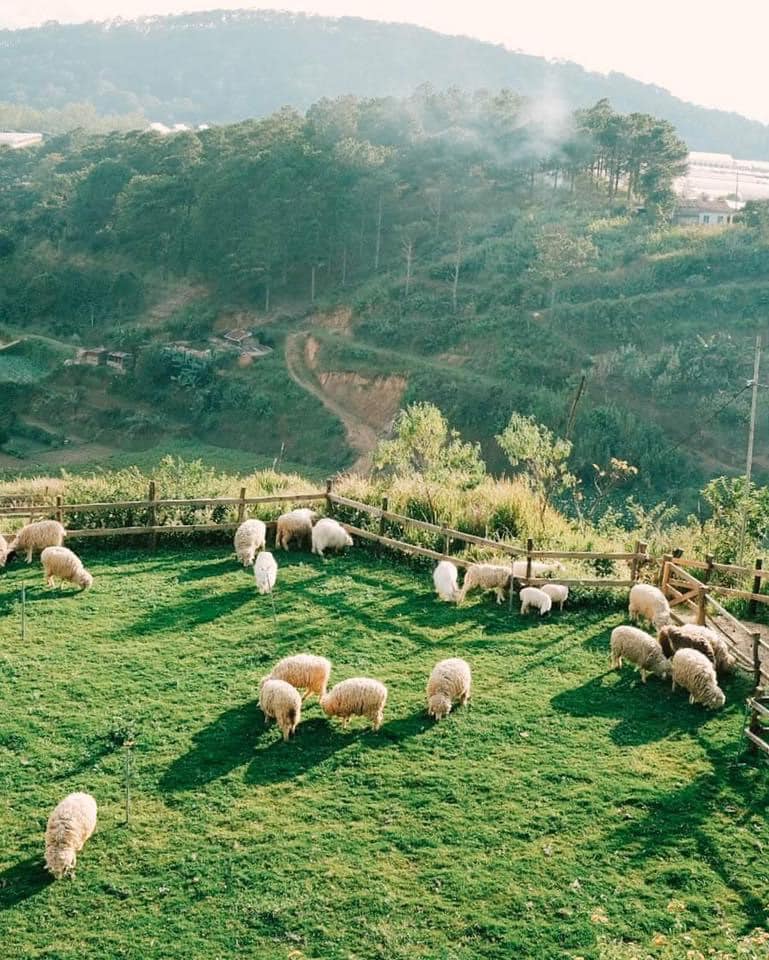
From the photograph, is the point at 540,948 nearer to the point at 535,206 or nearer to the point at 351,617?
the point at 351,617

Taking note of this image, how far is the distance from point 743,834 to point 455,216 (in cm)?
6476

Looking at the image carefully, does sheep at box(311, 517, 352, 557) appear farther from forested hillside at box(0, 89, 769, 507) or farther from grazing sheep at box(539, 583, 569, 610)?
forested hillside at box(0, 89, 769, 507)

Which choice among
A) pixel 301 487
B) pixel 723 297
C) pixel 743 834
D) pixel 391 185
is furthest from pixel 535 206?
pixel 743 834

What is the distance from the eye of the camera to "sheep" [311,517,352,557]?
58.2 ft

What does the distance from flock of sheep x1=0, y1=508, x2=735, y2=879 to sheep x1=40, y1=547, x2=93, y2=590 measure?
16 mm

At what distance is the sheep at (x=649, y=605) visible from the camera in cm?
1445

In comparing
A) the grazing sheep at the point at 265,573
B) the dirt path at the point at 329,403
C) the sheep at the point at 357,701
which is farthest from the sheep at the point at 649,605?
the dirt path at the point at 329,403

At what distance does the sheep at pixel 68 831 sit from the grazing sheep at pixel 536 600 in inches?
304

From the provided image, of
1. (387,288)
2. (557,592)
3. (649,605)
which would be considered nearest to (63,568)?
(557,592)

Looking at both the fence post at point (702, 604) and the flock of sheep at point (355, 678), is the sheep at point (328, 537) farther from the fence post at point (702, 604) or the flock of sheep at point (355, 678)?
the fence post at point (702, 604)

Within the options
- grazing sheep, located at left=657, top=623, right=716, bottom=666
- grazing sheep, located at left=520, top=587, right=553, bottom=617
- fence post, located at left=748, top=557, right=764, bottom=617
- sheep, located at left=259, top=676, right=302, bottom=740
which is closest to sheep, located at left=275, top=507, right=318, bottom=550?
grazing sheep, located at left=520, top=587, right=553, bottom=617

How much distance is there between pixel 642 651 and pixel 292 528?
7.36 metres

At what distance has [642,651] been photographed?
13.2m

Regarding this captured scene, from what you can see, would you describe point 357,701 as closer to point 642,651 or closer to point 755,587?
point 642,651
